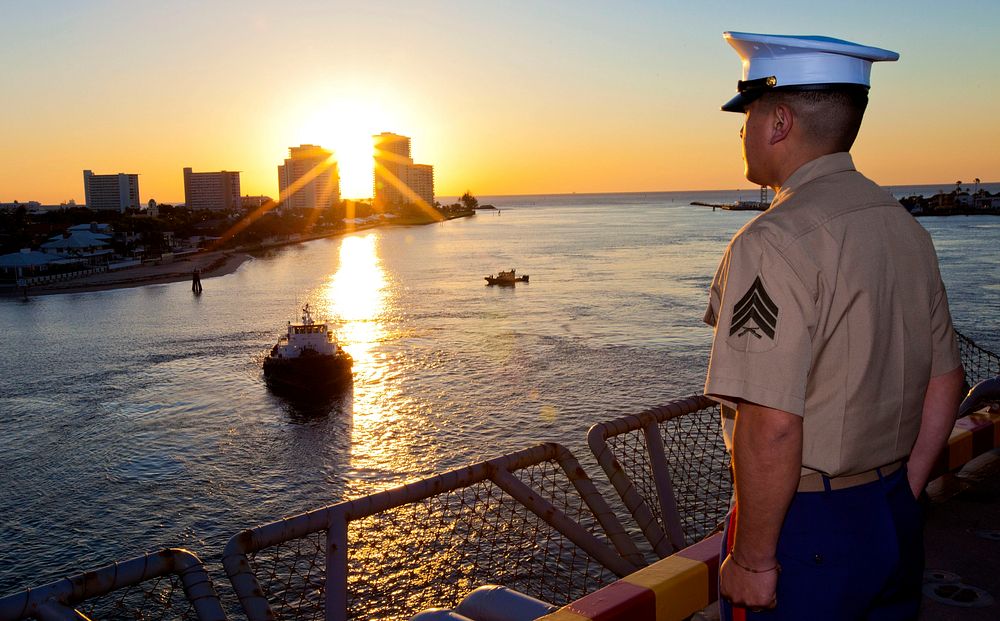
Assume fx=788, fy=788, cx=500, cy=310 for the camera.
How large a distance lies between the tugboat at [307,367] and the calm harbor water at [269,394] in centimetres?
100

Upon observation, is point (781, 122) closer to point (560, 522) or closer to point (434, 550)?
point (560, 522)

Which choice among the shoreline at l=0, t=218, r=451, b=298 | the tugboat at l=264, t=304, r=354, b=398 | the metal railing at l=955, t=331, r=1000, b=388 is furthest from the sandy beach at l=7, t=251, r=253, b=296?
the metal railing at l=955, t=331, r=1000, b=388

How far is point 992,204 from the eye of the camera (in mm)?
160750

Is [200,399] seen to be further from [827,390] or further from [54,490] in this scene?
[827,390]

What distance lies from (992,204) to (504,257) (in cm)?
11944

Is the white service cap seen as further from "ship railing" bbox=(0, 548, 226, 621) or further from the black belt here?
"ship railing" bbox=(0, 548, 226, 621)

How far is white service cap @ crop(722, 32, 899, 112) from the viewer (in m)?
1.94

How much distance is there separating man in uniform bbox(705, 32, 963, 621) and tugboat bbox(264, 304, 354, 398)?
105ft

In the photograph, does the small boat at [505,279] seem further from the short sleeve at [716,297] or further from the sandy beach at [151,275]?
the short sleeve at [716,297]

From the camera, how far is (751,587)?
1.90 m

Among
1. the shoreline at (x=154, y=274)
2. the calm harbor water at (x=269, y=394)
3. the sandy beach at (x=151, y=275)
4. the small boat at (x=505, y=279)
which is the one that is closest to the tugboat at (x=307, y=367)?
the calm harbor water at (x=269, y=394)

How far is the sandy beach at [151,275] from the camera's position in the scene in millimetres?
65400

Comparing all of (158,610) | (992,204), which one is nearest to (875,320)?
(158,610)

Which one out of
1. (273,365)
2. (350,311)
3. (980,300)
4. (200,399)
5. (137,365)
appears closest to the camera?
(200,399)
